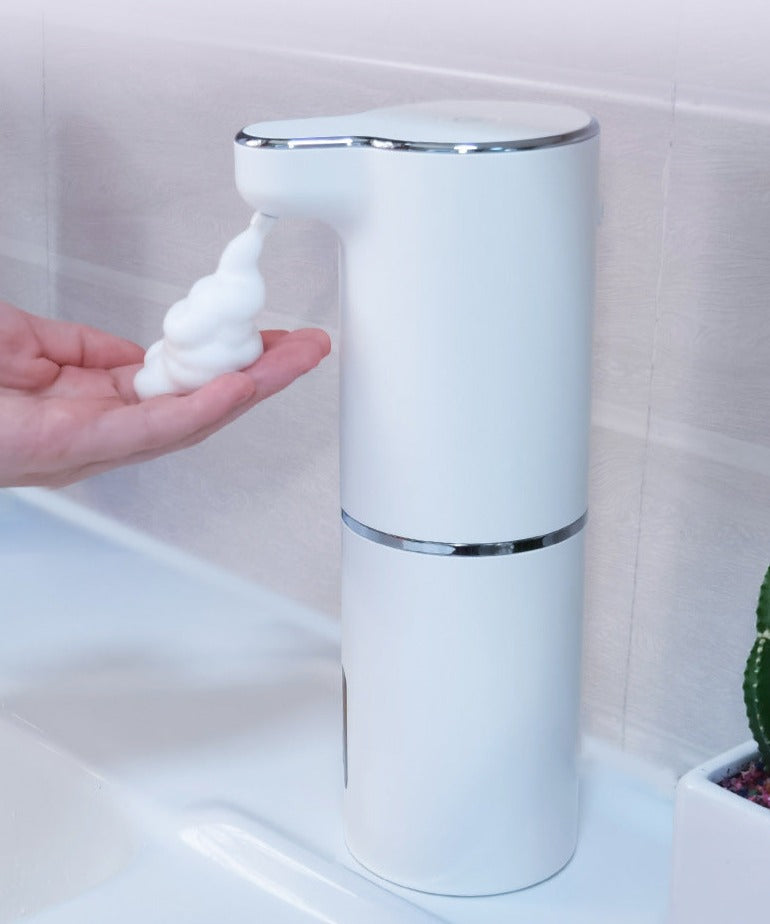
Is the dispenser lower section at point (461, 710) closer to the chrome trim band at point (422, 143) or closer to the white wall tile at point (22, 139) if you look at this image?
the chrome trim band at point (422, 143)

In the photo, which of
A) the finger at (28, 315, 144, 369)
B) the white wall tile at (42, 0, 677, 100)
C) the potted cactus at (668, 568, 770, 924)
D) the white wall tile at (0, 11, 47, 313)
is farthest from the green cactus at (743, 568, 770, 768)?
the white wall tile at (0, 11, 47, 313)

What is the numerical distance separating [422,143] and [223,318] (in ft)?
0.32

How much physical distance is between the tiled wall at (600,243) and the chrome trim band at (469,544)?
0.30ft

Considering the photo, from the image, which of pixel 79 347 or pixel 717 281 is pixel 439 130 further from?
pixel 79 347

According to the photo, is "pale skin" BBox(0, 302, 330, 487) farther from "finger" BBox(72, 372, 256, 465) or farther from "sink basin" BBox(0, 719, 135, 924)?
"sink basin" BBox(0, 719, 135, 924)

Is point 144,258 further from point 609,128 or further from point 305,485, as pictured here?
point 609,128

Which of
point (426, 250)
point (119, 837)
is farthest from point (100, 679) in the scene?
point (426, 250)

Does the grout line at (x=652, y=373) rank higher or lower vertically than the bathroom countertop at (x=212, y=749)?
higher

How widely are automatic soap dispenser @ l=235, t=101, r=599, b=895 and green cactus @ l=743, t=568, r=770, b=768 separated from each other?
0.08 metres

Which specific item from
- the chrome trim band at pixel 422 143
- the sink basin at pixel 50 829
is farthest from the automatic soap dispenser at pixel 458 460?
the sink basin at pixel 50 829

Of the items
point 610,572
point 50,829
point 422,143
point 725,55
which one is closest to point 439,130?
point 422,143

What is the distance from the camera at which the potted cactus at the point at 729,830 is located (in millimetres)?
455

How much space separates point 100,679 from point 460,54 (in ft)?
1.12

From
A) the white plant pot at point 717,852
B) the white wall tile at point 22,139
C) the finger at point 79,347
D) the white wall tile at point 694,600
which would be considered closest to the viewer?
the white plant pot at point 717,852
